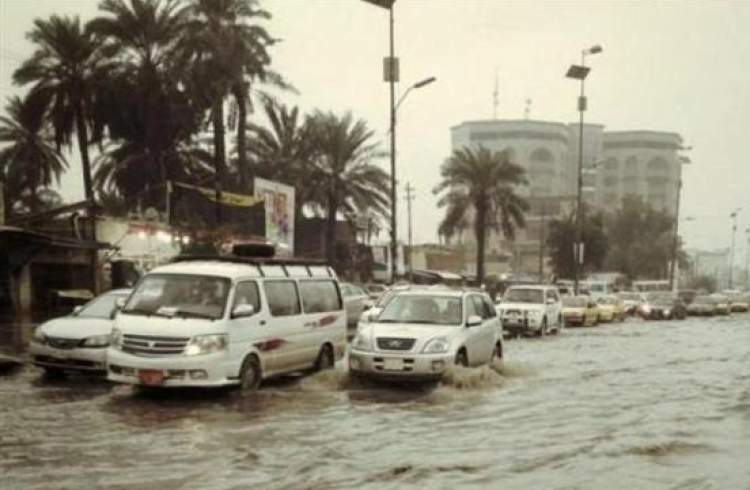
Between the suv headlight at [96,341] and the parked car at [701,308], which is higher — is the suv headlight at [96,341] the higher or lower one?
the higher one

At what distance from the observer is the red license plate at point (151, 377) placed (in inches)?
488

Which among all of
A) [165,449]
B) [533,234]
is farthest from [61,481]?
[533,234]

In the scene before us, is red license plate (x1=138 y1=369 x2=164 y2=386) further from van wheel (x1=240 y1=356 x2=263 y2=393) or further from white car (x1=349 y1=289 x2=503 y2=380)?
white car (x1=349 y1=289 x2=503 y2=380)

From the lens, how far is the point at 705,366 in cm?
2147

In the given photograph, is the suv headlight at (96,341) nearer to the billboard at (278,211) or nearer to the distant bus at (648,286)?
the billboard at (278,211)

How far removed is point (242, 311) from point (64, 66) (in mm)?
30710

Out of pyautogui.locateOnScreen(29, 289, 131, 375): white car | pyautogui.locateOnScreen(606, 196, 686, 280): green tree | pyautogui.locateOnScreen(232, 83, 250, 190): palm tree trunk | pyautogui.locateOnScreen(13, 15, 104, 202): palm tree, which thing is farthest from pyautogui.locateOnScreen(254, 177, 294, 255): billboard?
pyautogui.locateOnScreen(606, 196, 686, 280): green tree

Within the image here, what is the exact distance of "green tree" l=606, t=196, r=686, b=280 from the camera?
94438mm

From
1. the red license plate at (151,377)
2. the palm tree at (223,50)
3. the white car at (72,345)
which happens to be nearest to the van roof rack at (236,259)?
the white car at (72,345)

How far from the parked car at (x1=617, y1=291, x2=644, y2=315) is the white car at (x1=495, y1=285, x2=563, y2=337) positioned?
21170mm

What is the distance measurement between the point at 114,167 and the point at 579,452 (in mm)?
37557

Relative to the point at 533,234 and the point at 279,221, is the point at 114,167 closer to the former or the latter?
the point at 279,221

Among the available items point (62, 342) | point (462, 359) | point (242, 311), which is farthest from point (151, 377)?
point (462, 359)

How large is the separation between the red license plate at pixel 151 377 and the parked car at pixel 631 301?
42.3 meters
